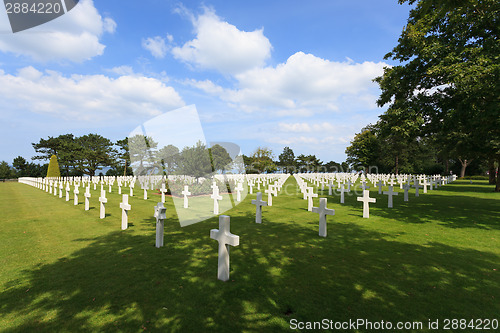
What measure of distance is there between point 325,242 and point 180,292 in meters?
4.25

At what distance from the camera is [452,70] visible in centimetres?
901

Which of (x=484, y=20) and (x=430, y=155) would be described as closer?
(x=484, y=20)

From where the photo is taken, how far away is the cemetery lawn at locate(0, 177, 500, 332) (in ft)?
10.5

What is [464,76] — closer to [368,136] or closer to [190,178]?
[190,178]

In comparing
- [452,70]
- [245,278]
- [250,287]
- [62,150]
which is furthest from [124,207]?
[62,150]

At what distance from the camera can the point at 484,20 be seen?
9.05 m

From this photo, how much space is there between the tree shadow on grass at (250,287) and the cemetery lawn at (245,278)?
20 millimetres

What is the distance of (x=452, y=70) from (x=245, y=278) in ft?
35.9

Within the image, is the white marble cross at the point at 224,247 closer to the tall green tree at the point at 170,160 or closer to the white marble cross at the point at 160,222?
the white marble cross at the point at 160,222

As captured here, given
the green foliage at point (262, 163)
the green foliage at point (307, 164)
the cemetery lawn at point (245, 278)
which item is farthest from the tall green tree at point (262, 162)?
the cemetery lawn at point (245, 278)

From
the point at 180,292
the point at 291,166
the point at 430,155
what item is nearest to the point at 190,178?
the point at 180,292

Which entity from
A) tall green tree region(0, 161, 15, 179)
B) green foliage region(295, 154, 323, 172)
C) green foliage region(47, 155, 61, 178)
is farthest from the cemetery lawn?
green foliage region(295, 154, 323, 172)

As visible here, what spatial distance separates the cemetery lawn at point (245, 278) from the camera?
3205 millimetres

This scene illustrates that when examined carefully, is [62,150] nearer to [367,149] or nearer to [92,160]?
[92,160]
